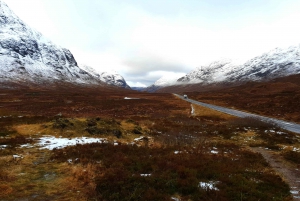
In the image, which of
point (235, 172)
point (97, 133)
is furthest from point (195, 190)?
point (97, 133)

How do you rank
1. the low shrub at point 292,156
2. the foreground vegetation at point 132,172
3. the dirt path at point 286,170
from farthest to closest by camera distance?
the low shrub at point 292,156 < the dirt path at point 286,170 < the foreground vegetation at point 132,172

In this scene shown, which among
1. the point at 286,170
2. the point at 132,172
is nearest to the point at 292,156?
the point at 286,170

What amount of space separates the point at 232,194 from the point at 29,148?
1412cm

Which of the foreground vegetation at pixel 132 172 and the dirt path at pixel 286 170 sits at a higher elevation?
the foreground vegetation at pixel 132 172

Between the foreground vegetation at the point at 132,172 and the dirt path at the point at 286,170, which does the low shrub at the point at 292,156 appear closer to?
the foreground vegetation at the point at 132,172

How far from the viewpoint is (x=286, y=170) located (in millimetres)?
12742

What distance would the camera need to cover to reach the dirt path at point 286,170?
986 centimetres

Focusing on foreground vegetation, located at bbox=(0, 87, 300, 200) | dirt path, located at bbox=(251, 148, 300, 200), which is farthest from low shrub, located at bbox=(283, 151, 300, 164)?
dirt path, located at bbox=(251, 148, 300, 200)

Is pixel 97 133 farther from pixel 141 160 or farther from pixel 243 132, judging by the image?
Answer: pixel 243 132

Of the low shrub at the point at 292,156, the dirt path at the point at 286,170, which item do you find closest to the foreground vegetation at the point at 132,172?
the low shrub at the point at 292,156

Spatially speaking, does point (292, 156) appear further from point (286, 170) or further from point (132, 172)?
point (132, 172)

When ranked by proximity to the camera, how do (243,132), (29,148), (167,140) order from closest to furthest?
(29,148), (167,140), (243,132)

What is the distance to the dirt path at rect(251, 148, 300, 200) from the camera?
32.4 ft

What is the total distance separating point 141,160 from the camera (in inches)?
510
